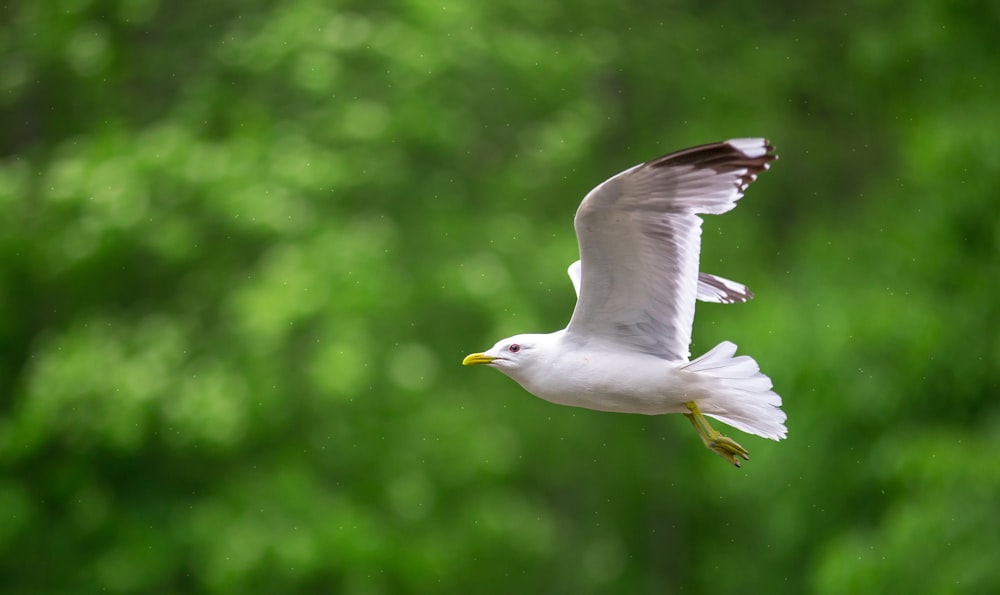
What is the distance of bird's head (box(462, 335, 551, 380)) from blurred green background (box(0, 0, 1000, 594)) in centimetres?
507

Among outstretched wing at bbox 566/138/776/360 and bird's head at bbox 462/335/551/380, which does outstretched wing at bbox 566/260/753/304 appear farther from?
bird's head at bbox 462/335/551/380

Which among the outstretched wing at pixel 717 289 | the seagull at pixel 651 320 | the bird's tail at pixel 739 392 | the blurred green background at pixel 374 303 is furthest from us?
the blurred green background at pixel 374 303

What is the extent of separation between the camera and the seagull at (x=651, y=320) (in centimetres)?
373

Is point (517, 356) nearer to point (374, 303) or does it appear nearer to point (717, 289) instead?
point (717, 289)

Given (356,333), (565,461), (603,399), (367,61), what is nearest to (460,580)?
(565,461)

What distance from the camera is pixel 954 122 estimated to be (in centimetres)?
948

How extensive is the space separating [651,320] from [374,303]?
239 inches

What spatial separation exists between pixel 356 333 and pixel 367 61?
8.42ft

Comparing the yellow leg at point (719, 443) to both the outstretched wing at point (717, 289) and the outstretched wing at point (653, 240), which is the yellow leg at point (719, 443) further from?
the outstretched wing at point (717, 289)

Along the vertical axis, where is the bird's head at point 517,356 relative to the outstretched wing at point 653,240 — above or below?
below

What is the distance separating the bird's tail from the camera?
3.85m

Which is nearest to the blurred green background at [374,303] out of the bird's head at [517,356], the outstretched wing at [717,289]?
the outstretched wing at [717,289]

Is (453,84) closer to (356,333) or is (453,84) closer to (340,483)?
(356,333)

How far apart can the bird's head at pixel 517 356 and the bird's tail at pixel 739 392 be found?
45 cm
